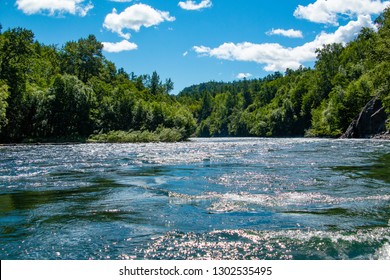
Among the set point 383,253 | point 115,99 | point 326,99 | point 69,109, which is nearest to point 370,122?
point 326,99

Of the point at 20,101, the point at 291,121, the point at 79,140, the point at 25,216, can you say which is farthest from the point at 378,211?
the point at 291,121

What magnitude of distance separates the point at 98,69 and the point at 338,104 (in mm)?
75599

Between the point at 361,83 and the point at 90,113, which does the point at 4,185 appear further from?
the point at 361,83

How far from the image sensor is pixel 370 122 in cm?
7150

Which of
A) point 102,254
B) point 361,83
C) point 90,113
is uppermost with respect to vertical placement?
point 361,83

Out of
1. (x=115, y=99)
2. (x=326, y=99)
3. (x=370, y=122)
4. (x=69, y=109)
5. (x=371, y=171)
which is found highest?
(x=326, y=99)

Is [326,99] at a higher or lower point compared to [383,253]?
higher

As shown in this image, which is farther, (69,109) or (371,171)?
(69,109)

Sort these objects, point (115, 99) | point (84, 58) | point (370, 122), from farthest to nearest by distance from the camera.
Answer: point (84, 58) < point (115, 99) < point (370, 122)

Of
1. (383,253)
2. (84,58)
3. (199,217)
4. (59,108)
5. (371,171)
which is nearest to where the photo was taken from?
(383,253)

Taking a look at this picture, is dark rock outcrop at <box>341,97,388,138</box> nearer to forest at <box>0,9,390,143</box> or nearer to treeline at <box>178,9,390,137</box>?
forest at <box>0,9,390,143</box>

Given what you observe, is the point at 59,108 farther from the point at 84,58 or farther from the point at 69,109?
the point at 84,58
